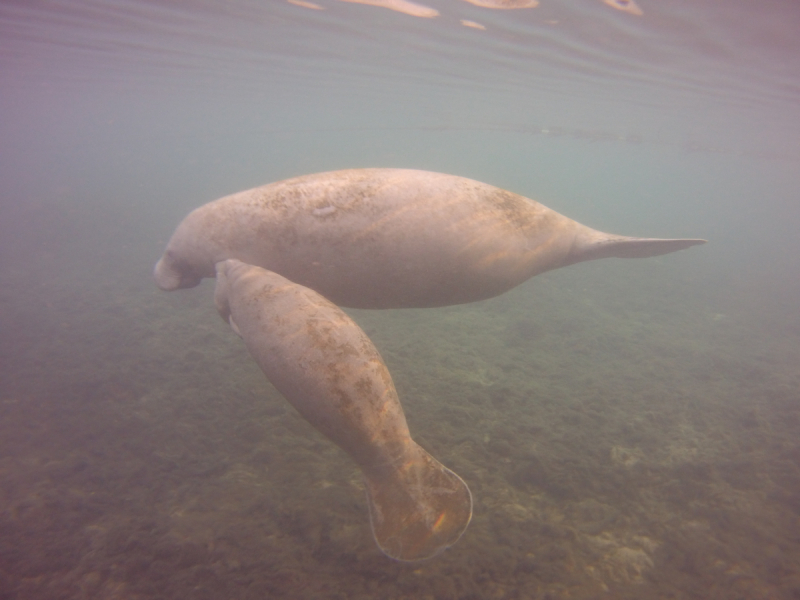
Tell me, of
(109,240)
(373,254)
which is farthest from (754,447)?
(109,240)

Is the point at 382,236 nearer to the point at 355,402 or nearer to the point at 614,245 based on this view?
the point at 355,402

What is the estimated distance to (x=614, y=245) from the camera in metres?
3.27

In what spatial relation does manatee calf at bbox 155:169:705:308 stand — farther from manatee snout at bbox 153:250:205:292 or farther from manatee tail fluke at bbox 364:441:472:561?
manatee tail fluke at bbox 364:441:472:561

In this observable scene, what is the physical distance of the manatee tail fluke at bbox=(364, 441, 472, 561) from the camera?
220 cm

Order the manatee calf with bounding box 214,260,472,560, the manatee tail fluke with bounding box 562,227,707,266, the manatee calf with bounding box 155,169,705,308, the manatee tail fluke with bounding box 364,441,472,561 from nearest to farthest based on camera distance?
the manatee calf with bounding box 214,260,472,560 → the manatee tail fluke with bounding box 364,441,472,561 → the manatee calf with bounding box 155,169,705,308 → the manatee tail fluke with bounding box 562,227,707,266

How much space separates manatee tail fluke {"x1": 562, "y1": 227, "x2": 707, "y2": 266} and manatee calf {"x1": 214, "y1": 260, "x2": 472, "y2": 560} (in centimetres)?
215

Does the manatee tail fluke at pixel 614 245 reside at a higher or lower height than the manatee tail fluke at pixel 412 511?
higher

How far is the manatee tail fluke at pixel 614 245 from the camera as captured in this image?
10.7ft

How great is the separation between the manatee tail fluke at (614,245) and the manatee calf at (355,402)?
2.15 meters

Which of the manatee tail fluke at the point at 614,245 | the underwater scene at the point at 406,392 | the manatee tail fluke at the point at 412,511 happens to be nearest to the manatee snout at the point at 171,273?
the underwater scene at the point at 406,392

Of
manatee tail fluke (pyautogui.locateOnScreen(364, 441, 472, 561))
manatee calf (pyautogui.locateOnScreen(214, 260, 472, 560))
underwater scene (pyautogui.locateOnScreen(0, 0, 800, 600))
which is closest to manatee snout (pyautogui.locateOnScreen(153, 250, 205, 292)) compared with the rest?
underwater scene (pyautogui.locateOnScreen(0, 0, 800, 600))

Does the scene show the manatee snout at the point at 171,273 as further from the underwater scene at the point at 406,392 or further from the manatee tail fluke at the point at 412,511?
the manatee tail fluke at the point at 412,511

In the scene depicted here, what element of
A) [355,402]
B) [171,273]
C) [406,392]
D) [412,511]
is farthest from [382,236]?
[406,392]

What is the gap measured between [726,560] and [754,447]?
9.09 ft
